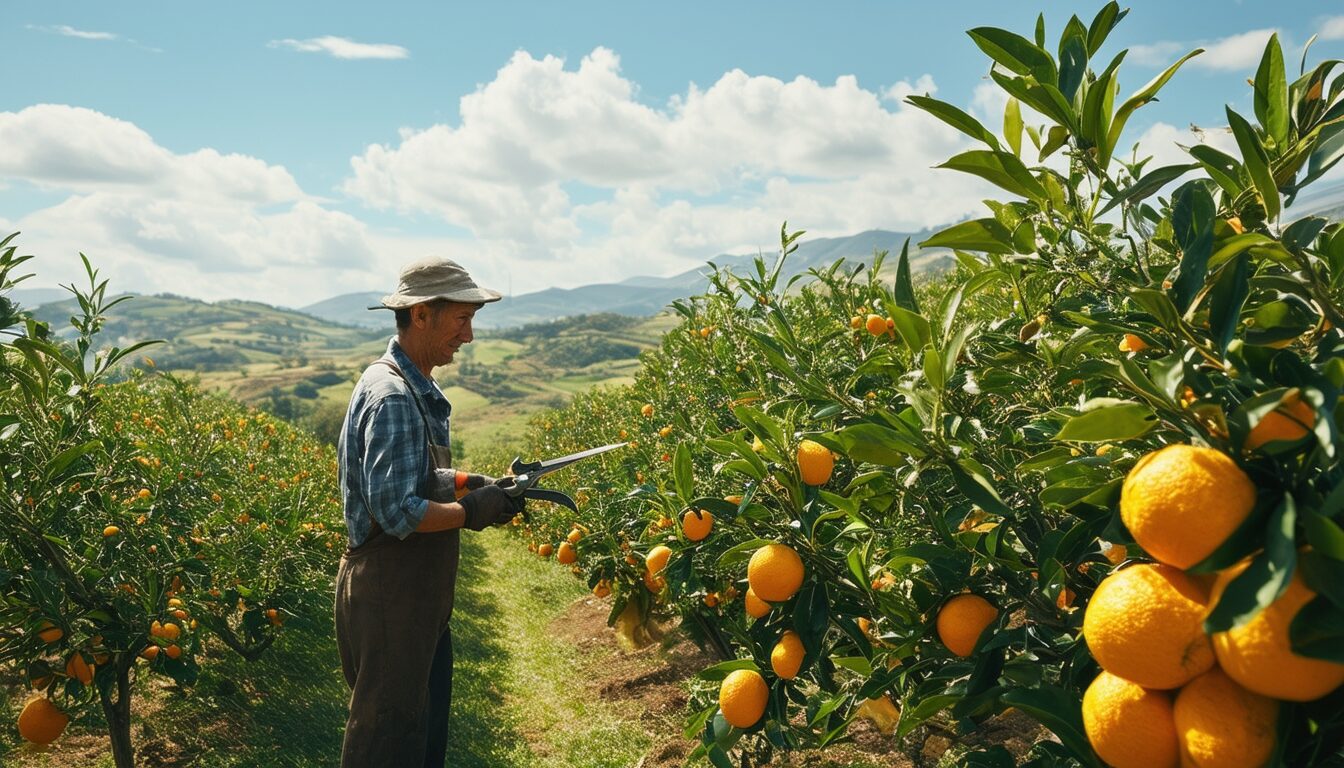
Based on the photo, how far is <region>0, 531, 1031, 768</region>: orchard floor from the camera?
3.85m

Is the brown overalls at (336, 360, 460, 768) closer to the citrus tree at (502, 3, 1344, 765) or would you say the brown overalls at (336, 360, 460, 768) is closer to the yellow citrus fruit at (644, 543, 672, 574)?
the yellow citrus fruit at (644, 543, 672, 574)

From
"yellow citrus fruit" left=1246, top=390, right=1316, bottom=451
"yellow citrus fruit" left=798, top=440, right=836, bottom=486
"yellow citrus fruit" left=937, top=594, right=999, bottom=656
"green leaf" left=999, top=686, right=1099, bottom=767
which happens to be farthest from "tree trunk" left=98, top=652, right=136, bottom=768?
"yellow citrus fruit" left=1246, top=390, right=1316, bottom=451

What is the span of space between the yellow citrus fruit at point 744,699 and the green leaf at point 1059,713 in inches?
25.8

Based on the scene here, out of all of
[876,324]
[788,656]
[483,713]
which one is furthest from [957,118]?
[483,713]

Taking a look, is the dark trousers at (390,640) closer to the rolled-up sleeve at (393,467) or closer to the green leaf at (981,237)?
the rolled-up sleeve at (393,467)

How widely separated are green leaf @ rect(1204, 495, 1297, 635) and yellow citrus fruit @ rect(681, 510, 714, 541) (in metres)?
1.11

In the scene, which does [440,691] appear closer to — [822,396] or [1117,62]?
Answer: [822,396]

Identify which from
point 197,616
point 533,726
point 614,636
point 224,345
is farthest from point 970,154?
point 224,345

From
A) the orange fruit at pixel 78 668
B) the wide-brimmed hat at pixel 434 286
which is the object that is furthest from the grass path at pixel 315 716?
the wide-brimmed hat at pixel 434 286

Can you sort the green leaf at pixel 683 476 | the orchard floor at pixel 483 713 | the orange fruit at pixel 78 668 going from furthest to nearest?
the orchard floor at pixel 483 713 → the orange fruit at pixel 78 668 → the green leaf at pixel 683 476

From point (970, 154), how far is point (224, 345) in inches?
6055

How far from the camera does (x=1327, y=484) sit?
79 cm

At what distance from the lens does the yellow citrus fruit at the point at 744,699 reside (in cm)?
159

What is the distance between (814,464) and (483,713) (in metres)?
4.32
